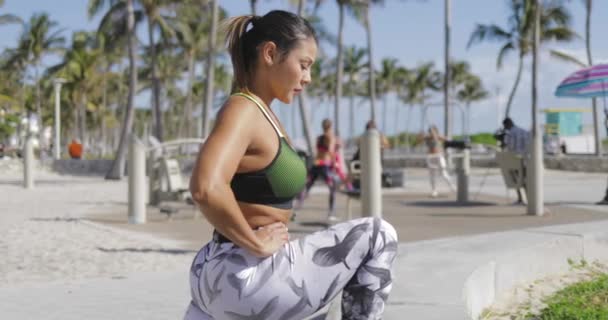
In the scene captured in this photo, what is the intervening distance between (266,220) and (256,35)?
56 centimetres

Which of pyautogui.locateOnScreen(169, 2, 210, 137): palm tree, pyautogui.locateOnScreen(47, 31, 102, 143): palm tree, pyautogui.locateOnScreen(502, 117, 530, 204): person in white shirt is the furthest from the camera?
pyautogui.locateOnScreen(47, 31, 102, 143): palm tree

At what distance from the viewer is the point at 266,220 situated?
2.26 m

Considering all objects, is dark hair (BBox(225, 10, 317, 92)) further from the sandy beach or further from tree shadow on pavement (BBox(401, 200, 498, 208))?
tree shadow on pavement (BBox(401, 200, 498, 208))

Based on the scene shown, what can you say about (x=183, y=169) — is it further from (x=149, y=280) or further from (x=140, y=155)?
(x=149, y=280)

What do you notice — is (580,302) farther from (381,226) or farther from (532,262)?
(381,226)

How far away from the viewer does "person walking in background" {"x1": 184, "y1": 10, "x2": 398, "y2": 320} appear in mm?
2129

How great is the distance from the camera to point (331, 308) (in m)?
3.71

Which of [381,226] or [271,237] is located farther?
[381,226]

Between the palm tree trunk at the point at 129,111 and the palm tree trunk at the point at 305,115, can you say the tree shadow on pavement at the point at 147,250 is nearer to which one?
the palm tree trunk at the point at 305,115

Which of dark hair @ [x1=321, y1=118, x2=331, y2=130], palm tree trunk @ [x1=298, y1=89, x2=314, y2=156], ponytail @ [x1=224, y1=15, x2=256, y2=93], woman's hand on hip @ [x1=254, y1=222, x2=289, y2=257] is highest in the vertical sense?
palm tree trunk @ [x1=298, y1=89, x2=314, y2=156]

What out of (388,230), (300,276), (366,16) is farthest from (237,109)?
(366,16)

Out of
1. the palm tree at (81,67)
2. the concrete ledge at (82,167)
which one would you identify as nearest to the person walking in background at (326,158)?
the concrete ledge at (82,167)

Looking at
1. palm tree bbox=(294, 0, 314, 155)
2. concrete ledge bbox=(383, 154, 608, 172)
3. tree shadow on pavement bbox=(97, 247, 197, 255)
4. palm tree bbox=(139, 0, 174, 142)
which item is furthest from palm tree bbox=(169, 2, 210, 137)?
tree shadow on pavement bbox=(97, 247, 197, 255)

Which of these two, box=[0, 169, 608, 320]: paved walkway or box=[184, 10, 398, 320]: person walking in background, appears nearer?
box=[184, 10, 398, 320]: person walking in background
